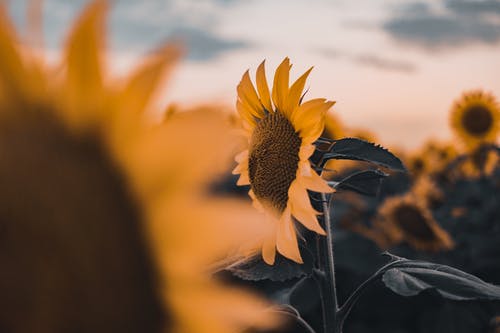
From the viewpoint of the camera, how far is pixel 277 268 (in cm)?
120

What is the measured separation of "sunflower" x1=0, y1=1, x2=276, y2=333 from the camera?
51cm

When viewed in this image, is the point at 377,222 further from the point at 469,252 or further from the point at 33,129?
the point at 33,129

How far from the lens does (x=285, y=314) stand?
121 cm

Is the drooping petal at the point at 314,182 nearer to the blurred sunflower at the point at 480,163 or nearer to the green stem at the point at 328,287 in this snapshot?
the green stem at the point at 328,287

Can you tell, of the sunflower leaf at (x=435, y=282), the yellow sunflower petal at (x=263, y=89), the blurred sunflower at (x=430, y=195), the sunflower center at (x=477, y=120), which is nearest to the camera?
the sunflower leaf at (x=435, y=282)

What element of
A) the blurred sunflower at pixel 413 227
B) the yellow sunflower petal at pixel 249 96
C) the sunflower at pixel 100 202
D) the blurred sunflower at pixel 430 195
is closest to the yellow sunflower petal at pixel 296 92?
the yellow sunflower petal at pixel 249 96

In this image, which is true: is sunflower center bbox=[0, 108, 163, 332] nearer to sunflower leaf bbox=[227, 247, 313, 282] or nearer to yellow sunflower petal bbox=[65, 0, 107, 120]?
yellow sunflower petal bbox=[65, 0, 107, 120]

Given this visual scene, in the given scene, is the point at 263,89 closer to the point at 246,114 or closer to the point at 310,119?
the point at 246,114

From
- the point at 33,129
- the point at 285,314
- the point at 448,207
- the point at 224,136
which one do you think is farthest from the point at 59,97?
the point at 448,207

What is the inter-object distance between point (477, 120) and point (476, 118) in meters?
0.02

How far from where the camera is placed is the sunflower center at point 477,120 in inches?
202

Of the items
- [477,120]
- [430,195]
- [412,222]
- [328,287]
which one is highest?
[328,287]

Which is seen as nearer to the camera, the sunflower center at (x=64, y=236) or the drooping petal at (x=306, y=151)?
the sunflower center at (x=64, y=236)

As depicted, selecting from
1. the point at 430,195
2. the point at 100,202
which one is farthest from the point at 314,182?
the point at 430,195
